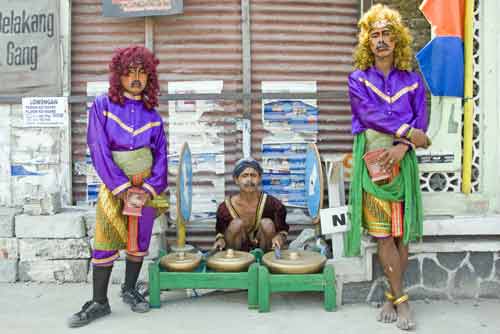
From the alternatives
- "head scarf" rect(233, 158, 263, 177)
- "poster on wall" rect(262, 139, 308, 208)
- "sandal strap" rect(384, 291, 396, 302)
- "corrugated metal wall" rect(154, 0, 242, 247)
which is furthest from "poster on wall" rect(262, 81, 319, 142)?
"sandal strap" rect(384, 291, 396, 302)

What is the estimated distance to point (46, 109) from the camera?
538 centimetres

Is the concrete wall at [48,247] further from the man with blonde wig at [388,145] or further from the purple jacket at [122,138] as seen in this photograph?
the man with blonde wig at [388,145]

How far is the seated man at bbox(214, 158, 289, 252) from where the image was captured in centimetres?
485

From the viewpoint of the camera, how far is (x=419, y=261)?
15.0 feet

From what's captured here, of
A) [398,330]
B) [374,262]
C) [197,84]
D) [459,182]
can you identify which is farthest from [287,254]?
[197,84]

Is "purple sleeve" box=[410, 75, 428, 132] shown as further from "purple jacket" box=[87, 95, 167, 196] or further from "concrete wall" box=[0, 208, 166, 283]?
"concrete wall" box=[0, 208, 166, 283]

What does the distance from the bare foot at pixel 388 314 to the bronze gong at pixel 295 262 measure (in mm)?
573

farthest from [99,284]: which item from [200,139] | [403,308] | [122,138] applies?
[403,308]

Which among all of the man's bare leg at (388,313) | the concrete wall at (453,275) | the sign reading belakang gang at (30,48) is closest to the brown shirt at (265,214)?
the man's bare leg at (388,313)

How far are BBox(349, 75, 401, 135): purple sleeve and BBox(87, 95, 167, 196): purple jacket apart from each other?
1548 mm

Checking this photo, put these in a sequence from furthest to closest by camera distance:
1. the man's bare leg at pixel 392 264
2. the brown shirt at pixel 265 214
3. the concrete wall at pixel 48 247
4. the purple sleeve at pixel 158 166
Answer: the concrete wall at pixel 48 247
the brown shirt at pixel 265 214
the purple sleeve at pixel 158 166
the man's bare leg at pixel 392 264

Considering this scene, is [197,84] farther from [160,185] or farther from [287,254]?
[287,254]

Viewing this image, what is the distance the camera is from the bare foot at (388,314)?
406 centimetres

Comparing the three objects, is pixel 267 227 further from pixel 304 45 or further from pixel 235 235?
pixel 304 45
